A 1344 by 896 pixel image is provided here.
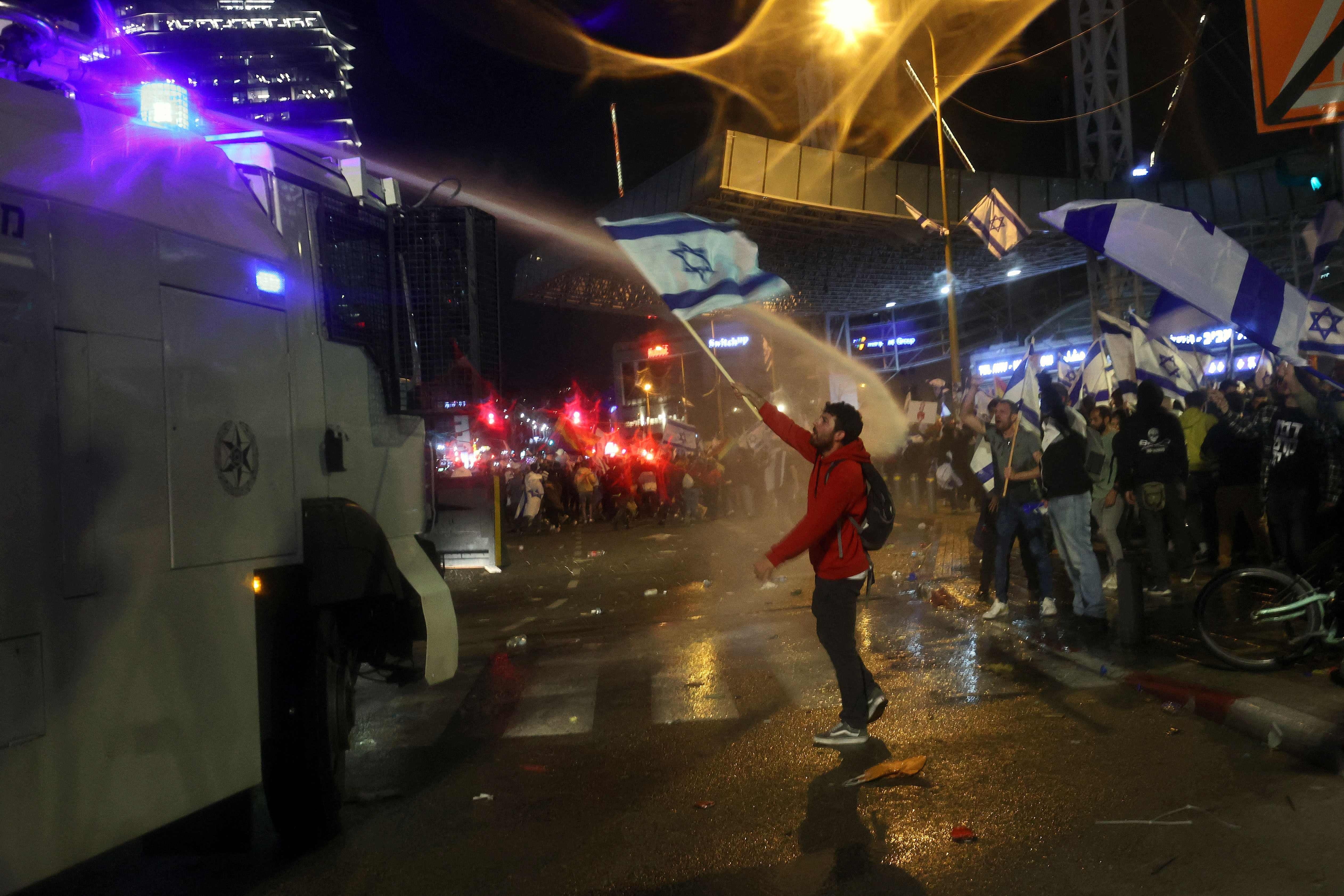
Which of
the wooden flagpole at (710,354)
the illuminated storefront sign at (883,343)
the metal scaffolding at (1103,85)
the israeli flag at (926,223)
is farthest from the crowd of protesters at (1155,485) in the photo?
the illuminated storefront sign at (883,343)

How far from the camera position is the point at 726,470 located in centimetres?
2478

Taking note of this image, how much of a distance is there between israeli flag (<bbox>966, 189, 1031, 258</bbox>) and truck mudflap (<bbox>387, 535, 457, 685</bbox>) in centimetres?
1294

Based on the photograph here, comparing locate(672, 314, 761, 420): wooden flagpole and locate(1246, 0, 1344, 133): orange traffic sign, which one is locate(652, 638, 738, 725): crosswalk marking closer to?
locate(672, 314, 761, 420): wooden flagpole

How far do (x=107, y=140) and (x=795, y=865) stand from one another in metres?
3.68

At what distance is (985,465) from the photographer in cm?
955

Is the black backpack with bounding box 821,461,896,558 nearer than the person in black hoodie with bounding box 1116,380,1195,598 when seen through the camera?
Yes

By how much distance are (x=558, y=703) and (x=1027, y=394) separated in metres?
5.31

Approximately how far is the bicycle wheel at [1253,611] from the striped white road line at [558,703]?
405cm

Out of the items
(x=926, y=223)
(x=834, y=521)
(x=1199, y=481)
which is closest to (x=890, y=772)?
(x=834, y=521)

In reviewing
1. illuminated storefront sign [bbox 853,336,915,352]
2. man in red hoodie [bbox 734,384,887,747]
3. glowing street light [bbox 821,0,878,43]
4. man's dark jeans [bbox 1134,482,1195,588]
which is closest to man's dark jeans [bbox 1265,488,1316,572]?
man's dark jeans [bbox 1134,482,1195,588]

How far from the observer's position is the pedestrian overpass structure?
24.2 meters

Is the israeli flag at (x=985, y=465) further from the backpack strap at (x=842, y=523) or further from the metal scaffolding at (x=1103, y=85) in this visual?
the metal scaffolding at (x=1103, y=85)

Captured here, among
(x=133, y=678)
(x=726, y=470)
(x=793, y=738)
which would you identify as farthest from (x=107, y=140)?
(x=726, y=470)

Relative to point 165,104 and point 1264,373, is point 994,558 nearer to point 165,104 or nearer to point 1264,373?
point 1264,373
